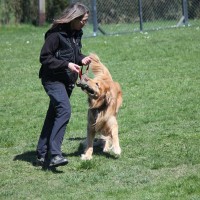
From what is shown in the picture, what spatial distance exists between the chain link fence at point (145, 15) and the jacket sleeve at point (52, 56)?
11.5 m

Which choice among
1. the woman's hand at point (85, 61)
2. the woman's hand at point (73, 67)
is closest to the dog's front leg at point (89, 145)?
the woman's hand at point (85, 61)

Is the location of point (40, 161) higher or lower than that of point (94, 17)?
higher

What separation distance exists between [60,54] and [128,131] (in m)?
1.86

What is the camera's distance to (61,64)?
18.6ft

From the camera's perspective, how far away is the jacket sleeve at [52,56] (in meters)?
5.66

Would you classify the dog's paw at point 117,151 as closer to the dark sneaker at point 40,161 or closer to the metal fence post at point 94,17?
the dark sneaker at point 40,161

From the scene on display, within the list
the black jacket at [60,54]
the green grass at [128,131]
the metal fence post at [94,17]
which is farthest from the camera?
the metal fence post at [94,17]

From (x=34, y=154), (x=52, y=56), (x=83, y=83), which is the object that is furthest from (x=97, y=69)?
(x=34, y=154)

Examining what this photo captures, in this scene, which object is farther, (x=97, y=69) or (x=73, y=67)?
(x=97, y=69)

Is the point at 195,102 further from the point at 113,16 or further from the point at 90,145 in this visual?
the point at 113,16

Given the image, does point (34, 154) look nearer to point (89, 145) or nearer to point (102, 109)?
point (89, 145)

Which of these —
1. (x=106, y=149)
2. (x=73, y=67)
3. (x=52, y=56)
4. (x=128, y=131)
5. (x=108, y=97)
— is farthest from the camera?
(x=128, y=131)

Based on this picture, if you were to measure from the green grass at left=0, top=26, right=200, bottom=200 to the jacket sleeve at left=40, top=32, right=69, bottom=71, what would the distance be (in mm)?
1107

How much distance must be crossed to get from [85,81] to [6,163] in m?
1.34
